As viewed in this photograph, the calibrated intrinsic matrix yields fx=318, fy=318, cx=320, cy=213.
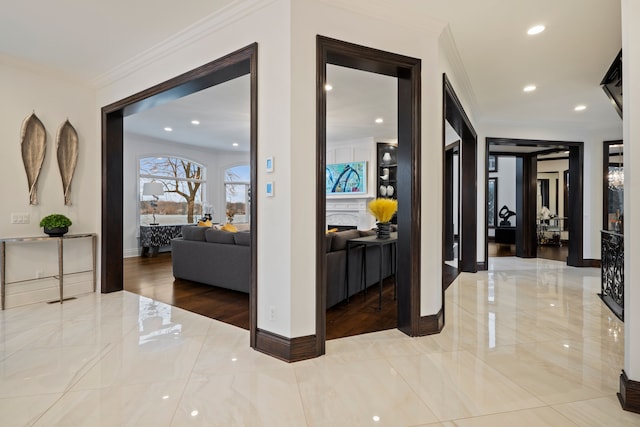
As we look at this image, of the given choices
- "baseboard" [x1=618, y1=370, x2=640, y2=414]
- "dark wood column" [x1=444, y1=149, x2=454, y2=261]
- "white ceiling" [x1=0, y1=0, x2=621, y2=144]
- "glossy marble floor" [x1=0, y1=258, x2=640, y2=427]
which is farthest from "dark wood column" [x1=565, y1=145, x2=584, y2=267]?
"baseboard" [x1=618, y1=370, x2=640, y2=414]

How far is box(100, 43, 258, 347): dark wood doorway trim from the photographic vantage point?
255 cm

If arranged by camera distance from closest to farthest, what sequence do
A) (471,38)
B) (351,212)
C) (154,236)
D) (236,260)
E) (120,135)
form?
(471,38) < (236,260) < (120,135) < (154,236) < (351,212)

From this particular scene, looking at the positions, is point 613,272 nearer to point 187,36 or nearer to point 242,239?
point 242,239

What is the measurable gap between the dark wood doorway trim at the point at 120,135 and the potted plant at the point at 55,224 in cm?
43

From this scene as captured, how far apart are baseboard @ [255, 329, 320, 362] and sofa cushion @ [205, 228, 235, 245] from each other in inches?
83.0

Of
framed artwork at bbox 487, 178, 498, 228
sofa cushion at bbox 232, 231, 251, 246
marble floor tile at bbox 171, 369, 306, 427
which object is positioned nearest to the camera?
marble floor tile at bbox 171, 369, 306, 427

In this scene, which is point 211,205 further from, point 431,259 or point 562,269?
point 562,269

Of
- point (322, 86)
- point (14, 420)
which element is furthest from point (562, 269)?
point (14, 420)

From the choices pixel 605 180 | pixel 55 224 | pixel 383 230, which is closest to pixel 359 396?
pixel 383 230

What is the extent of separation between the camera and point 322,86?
96.0 inches

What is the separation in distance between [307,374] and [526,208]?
24.3 ft

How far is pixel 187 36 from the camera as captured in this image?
3.03 metres

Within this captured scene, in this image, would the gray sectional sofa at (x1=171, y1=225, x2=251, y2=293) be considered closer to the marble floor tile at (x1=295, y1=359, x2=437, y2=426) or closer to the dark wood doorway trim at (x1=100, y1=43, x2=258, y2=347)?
the dark wood doorway trim at (x1=100, y1=43, x2=258, y2=347)

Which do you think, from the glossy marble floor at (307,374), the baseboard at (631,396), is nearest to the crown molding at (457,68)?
the glossy marble floor at (307,374)
